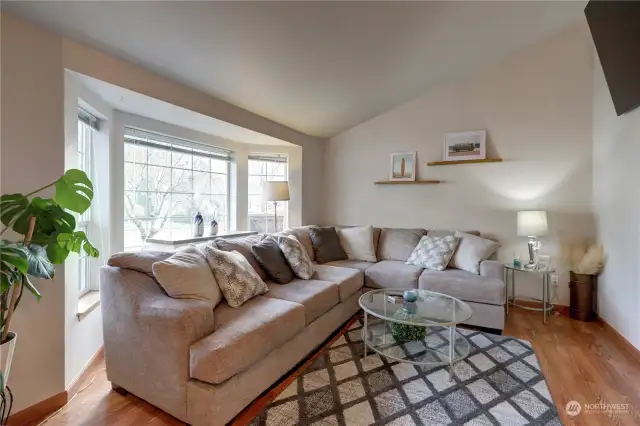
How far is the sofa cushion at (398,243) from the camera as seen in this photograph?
3831 mm

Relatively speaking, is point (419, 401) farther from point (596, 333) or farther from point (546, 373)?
point (596, 333)

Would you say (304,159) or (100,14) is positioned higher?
(100,14)

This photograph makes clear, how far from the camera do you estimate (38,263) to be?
4.51 feet

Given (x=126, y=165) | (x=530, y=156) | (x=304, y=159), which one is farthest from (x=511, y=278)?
(x=126, y=165)

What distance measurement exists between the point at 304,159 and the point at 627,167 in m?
3.39

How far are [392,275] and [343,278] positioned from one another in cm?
62

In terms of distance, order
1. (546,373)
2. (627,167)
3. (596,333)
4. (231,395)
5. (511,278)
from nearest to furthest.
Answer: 1. (231,395)
2. (546,373)
3. (627,167)
4. (596,333)
5. (511,278)

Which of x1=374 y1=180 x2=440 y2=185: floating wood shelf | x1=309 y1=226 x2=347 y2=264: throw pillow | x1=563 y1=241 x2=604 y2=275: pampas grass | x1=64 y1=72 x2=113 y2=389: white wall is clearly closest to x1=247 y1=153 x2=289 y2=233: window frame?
x1=309 y1=226 x2=347 y2=264: throw pillow

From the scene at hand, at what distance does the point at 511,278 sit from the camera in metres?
3.71

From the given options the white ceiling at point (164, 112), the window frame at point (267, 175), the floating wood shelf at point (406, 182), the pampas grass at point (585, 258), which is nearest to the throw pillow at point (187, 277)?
the white ceiling at point (164, 112)

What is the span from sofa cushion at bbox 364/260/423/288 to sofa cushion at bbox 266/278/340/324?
72 cm

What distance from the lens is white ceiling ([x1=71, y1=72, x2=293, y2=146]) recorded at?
7.27 ft

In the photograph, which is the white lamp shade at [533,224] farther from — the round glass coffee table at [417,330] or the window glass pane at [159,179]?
the window glass pane at [159,179]

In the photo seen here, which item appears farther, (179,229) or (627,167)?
(179,229)
